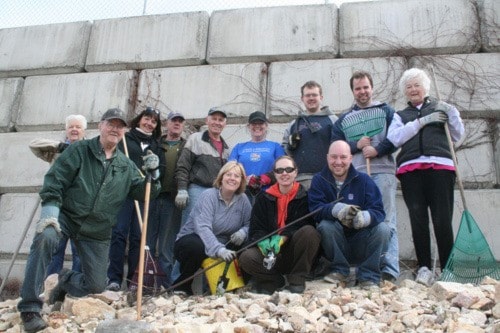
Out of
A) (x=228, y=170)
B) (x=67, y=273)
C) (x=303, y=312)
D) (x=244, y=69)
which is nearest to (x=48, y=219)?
(x=67, y=273)

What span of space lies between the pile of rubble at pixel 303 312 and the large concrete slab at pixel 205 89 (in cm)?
251

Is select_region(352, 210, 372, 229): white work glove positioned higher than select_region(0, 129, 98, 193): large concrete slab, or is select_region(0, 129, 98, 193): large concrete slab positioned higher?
select_region(0, 129, 98, 193): large concrete slab

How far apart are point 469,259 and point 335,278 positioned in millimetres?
1039

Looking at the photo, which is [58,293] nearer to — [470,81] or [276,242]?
[276,242]

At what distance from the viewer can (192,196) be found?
4.68 metres

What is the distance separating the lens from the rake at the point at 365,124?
4.52 m

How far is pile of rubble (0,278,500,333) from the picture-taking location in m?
2.85

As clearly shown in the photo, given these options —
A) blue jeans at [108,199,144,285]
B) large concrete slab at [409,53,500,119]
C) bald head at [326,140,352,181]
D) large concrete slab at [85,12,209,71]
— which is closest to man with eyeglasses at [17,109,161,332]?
blue jeans at [108,199,144,285]

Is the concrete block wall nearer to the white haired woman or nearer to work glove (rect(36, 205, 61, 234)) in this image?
the white haired woman

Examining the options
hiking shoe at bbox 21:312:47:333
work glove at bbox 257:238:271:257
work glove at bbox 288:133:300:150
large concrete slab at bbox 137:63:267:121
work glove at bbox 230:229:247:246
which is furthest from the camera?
large concrete slab at bbox 137:63:267:121

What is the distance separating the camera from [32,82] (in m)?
6.53

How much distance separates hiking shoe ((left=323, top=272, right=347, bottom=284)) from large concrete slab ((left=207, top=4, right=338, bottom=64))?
282 centimetres

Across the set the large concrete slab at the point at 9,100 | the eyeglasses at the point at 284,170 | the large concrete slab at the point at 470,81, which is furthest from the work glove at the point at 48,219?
the large concrete slab at the point at 470,81

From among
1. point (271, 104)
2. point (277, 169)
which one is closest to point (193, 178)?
point (277, 169)
